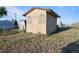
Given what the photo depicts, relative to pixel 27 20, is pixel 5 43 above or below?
below

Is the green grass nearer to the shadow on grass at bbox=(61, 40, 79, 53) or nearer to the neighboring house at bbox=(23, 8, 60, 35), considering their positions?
the neighboring house at bbox=(23, 8, 60, 35)

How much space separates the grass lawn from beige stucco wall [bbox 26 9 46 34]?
0.20 feet

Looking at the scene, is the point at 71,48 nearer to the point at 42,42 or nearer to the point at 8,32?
the point at 42,42

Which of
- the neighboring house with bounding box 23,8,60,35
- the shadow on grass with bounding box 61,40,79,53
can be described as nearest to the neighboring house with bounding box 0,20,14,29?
the neighboring house with bounding box 23,8,60,35

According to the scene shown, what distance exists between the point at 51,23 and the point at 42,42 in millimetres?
216

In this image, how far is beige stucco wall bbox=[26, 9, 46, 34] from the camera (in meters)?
2.09

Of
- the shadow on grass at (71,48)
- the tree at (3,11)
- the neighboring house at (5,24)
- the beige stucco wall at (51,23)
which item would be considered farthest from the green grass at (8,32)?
the shadow on grass at (71,48)

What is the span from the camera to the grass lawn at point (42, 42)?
6.79 feet

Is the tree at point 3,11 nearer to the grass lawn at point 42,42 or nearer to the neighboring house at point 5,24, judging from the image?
the neighboring house at point 5,24

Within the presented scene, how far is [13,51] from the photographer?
81.4 inches

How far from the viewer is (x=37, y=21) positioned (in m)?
2.11
